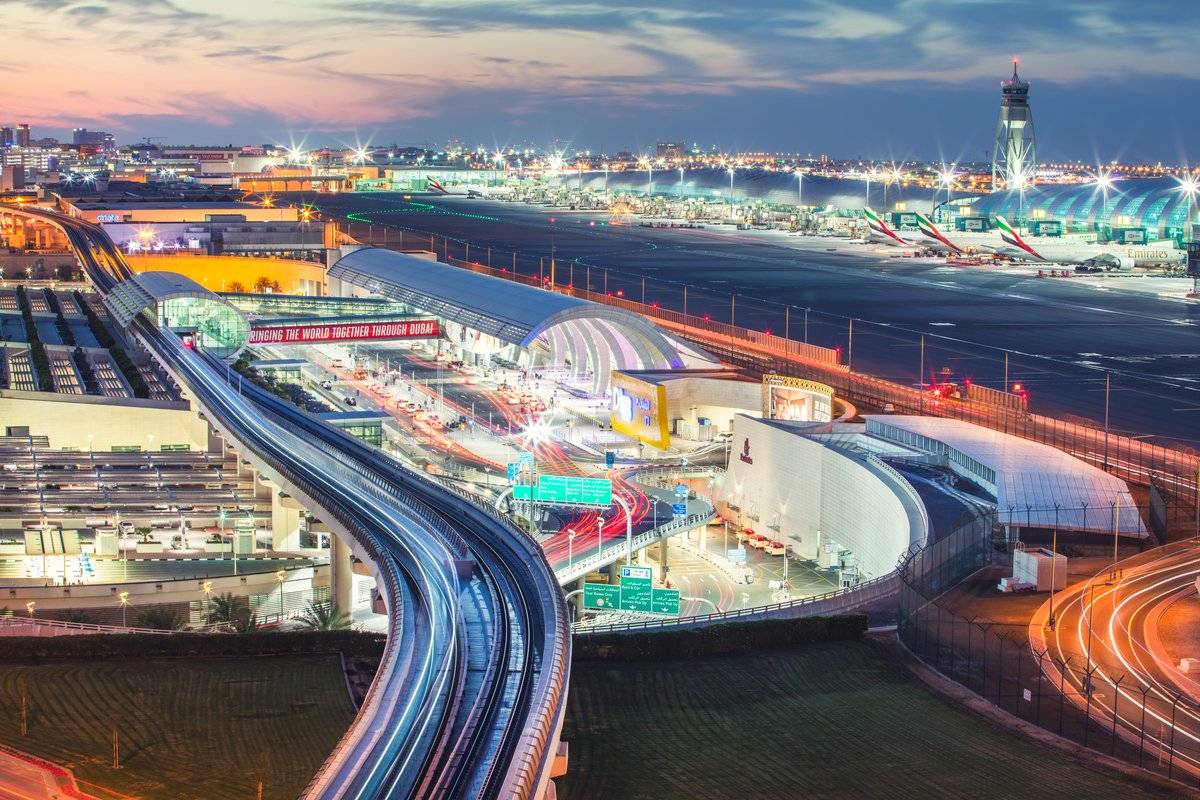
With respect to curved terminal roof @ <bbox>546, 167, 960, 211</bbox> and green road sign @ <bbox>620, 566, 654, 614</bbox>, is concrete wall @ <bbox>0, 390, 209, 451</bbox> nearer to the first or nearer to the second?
green road sign @ <bbox>620, 566, 654, 614</bbox>

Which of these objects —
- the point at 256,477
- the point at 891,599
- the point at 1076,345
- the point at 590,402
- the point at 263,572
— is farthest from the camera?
the point at 1076,345

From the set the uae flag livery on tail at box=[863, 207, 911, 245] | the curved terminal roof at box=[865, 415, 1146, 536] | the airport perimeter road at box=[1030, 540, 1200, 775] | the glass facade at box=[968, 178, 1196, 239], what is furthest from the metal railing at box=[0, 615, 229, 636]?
the uae flag livery on tail at box=[863, 207, 911, 245]

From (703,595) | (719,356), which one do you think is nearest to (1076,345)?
(719,356)

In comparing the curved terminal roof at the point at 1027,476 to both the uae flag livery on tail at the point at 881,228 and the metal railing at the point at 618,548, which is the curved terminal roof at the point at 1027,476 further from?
the uae flag livery on tail at the point at 881,228

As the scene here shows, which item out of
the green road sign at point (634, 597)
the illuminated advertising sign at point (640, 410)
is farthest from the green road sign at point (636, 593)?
the illuminated advertising sign at point (640, 410)

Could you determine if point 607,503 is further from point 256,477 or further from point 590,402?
point 590,402

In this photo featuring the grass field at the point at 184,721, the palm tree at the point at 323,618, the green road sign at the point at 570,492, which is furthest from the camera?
the green road sign at the point at 570,492
